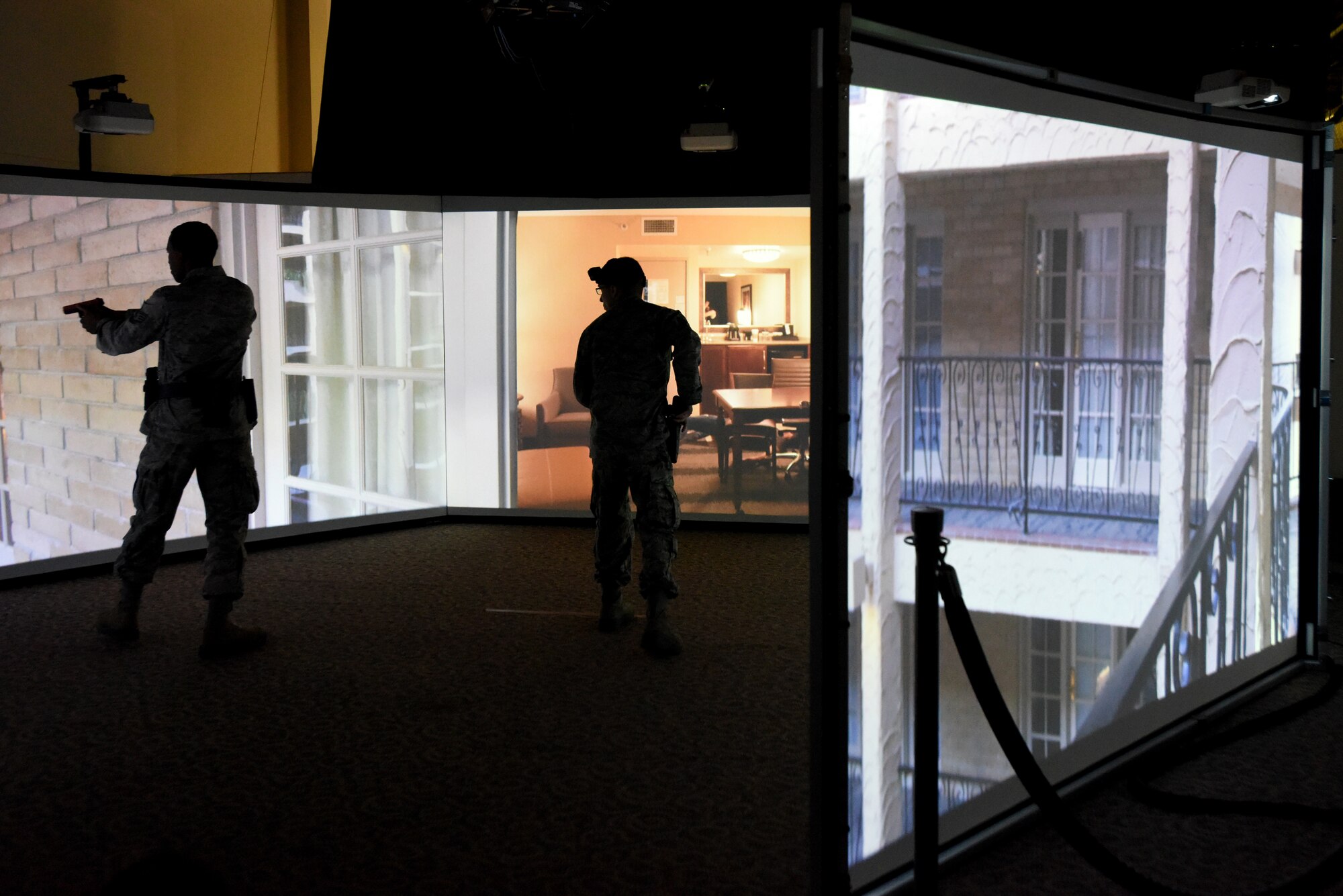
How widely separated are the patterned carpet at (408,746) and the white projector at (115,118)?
2.18 metres

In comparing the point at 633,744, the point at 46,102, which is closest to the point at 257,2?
the point at 46,102

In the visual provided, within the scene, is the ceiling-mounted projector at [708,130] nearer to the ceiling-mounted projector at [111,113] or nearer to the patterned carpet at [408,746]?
the patterned carpet at [408,746]

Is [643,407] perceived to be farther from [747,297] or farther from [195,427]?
[747,297]

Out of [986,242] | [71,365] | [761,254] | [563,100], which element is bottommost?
[71,365]

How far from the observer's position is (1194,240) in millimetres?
3180

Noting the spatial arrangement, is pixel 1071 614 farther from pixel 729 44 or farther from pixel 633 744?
pixel 729 44

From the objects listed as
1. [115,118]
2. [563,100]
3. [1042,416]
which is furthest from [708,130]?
[1042,416]

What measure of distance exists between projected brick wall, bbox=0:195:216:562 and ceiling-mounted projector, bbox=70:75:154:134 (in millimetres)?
633

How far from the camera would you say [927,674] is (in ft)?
6.97

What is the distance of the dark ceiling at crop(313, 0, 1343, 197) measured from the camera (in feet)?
17.9

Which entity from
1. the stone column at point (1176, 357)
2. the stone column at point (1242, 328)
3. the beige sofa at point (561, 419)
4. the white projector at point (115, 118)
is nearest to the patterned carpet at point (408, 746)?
the stone column at point (1176, 357)

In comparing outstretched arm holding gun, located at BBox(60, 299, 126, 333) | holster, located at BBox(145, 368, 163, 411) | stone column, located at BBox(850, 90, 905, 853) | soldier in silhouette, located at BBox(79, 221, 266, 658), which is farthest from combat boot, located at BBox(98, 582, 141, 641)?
→ stone column, located at BBox(850, 90, 905, 853)

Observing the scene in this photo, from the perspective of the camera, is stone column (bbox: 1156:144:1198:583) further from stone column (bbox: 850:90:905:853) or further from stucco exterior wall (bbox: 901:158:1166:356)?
stone column (bbox: 850:90:905:853)

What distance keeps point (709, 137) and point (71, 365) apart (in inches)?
137
